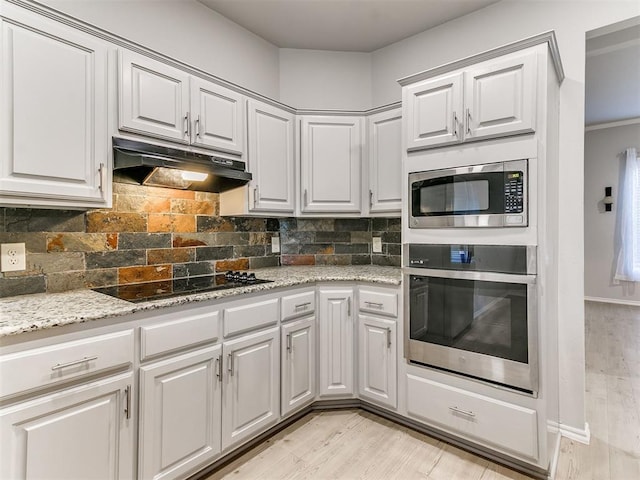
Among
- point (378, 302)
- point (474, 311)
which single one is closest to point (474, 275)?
point (474, 311)

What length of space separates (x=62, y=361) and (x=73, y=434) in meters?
0.30

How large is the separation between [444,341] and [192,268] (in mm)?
1755

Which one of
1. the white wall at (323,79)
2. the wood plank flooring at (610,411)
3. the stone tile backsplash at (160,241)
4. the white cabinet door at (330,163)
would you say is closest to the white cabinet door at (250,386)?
the stone tile backsplash at (160,241)

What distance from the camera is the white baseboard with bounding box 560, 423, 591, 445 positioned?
6.88ft

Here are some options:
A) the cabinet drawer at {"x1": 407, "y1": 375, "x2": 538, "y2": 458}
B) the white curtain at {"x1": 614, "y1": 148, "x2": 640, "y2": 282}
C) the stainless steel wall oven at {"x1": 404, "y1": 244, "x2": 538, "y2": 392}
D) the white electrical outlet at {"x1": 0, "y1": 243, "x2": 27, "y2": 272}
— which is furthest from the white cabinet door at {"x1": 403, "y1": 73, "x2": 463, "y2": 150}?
the white curtain at {"x1": 614, "y1": 148, "x2": 640, "y2": 282}

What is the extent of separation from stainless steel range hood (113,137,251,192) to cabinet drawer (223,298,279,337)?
826mm

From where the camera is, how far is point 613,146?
5574mm

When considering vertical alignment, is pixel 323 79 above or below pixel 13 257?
above

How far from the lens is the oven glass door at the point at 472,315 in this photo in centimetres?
177

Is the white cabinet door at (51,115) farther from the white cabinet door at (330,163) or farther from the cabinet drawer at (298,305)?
the white cabinet door at (330,163)

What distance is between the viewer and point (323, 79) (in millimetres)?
3023

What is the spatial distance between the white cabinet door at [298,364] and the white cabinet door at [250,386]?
6 centimetres

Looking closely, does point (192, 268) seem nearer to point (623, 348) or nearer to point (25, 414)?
point (25, 414)

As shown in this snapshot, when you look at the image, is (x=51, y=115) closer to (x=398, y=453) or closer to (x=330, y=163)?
(x=330, y=163)
